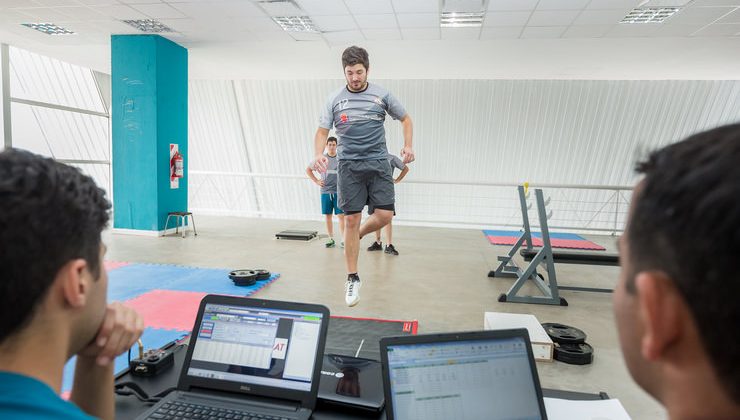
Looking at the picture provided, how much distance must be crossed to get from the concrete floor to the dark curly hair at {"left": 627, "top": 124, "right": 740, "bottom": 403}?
1.88 metres

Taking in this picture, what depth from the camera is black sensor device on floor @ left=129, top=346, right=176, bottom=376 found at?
125 cm

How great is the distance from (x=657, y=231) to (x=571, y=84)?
1052 centimetres

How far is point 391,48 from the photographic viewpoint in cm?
681

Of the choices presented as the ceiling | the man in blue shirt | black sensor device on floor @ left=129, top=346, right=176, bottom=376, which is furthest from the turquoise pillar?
the man in blue shirt

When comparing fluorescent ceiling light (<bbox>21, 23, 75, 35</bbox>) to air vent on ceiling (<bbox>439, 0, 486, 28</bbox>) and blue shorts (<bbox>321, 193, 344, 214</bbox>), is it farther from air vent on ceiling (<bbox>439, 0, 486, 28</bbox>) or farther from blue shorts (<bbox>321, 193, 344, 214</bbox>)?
air vent on ceiling (<bbox>439, 0, 486, 28</bbox>)

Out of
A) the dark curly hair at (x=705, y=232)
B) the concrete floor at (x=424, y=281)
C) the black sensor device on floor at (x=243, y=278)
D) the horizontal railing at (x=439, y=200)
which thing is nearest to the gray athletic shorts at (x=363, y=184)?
the concrete floor at (x=424, y=281)

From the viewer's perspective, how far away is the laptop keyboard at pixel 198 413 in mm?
1022

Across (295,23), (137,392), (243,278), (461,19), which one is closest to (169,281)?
(243,278)

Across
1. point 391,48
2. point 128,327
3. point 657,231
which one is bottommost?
point 128,327

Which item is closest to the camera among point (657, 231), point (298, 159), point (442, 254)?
point (657, 231)

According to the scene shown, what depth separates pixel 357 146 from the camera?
3.12 metres

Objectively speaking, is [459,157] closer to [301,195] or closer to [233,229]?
[301,195]

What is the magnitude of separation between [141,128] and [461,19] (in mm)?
4804

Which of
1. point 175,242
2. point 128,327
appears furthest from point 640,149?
point 175,242
